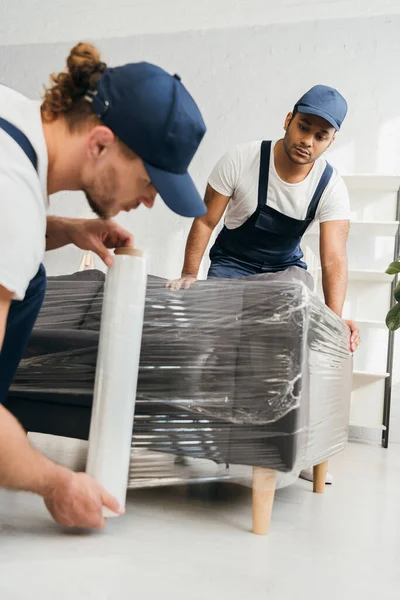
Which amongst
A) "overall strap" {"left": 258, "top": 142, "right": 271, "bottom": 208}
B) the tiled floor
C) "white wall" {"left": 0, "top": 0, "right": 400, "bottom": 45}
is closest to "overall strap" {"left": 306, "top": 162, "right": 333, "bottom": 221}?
"overall strap" {"left": 258, "top": 142, "right": 271, "bottom": 208}

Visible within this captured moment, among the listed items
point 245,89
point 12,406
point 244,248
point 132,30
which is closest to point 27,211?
point 12,406

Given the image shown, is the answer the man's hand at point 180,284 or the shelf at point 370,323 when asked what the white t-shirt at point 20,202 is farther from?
the shelf at point 370,323

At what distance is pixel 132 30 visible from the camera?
155 inches

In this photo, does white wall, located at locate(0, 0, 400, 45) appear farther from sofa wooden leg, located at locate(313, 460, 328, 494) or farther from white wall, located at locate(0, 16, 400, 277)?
sofa wooden leg, located at locate(313, 460, 328, 494)

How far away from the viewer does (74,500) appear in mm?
914

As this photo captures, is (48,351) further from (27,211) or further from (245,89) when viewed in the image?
(245,89)

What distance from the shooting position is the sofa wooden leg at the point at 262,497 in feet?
4.16

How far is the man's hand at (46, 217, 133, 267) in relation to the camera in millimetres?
1132

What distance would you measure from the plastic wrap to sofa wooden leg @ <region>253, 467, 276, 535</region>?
30 mm

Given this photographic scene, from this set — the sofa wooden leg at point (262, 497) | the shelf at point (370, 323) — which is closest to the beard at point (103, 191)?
the sofa wooden leg at point (262, 497)

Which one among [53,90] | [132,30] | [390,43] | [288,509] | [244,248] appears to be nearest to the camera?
[53,90]

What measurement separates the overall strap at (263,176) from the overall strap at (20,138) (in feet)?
3.73

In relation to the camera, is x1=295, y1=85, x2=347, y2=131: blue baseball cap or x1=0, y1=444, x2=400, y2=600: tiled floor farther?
x1=295, y1=85, x2=347, y2=131: blue baseball cap

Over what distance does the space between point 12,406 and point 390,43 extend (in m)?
2.94
